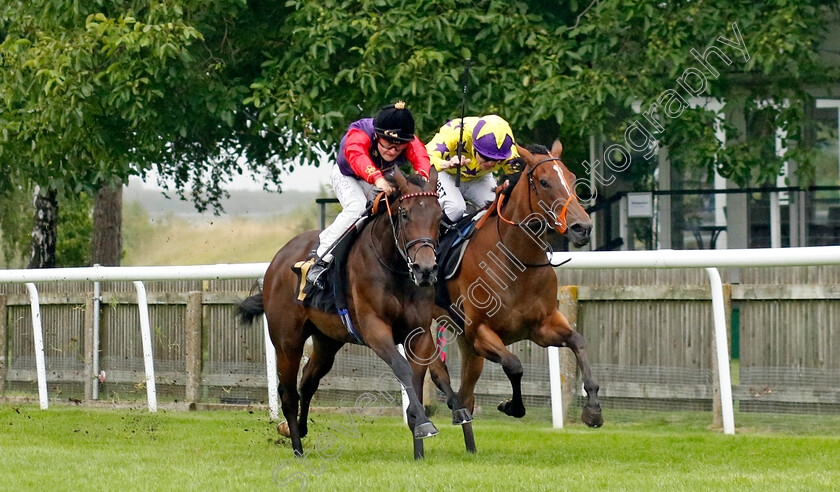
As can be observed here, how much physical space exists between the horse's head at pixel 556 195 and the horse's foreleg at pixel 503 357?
749 millimetres

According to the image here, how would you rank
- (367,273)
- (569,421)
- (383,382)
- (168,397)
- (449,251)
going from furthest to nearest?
(168,397) → (383,382) → (569,421) → (449,251) → (367,273)

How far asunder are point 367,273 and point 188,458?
5.02ft

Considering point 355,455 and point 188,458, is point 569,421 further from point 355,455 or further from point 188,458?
point 188,458

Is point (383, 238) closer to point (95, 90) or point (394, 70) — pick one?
point (394, 70)

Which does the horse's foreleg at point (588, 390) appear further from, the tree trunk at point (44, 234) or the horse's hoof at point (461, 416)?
the tree trunk at point (44, 234)

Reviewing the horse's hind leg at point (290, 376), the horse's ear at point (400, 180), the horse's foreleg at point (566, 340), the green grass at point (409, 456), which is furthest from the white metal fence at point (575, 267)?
the horse's ear at point (400, 180)

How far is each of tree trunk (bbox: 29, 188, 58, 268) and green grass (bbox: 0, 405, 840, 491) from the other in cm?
807

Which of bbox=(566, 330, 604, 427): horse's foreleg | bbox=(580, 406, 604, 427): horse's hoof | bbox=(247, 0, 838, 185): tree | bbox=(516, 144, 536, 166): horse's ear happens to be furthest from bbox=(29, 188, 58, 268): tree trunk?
bbox=(580, 406, 604, 427): horse's hoof

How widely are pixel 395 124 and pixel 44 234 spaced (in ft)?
37.9

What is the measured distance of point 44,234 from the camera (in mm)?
16609

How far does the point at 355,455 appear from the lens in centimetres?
666

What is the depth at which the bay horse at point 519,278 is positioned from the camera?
643 centimetres

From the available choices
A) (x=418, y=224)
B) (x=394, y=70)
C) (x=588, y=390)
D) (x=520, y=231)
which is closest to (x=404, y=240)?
(x=418, y=224)

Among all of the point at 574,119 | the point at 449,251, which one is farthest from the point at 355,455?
the point at 574,119
